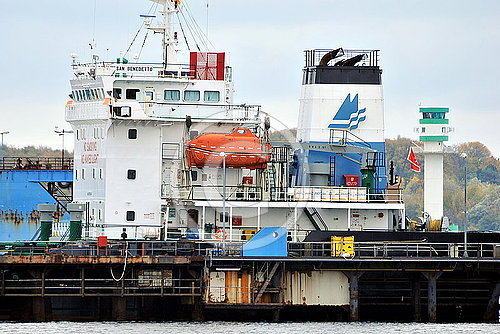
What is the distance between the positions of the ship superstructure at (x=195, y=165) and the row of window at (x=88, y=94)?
0.05 meters

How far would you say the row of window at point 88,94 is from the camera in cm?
6450

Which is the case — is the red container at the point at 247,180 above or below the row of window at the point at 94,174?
below

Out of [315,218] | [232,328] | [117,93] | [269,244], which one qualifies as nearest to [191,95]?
[117,93]

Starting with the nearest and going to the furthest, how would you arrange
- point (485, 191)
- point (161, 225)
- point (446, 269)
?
point (446, 269) < point (161, 225) < point (485, 191)

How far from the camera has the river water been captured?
53.7 m

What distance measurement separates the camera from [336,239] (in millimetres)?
57844

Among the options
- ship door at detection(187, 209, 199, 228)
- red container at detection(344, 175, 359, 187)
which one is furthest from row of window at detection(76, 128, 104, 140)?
red container at detection(344, 175, 359, 187)

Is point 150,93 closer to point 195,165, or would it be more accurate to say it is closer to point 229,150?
point 195,165

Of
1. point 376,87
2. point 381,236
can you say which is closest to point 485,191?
point 376,87

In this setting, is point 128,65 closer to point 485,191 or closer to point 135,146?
point 135,146

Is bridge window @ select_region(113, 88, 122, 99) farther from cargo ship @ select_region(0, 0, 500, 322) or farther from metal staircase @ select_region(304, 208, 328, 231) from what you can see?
metal staircase @ select_region(304, 208, 328, 231)


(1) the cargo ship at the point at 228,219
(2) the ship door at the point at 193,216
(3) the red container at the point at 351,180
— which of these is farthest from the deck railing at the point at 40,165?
(3) the red container at the point at 351,180

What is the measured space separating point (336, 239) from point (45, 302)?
12.5 metres

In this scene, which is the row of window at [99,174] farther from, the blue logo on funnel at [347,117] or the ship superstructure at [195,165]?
the blue logo on funnel at [347,117]
